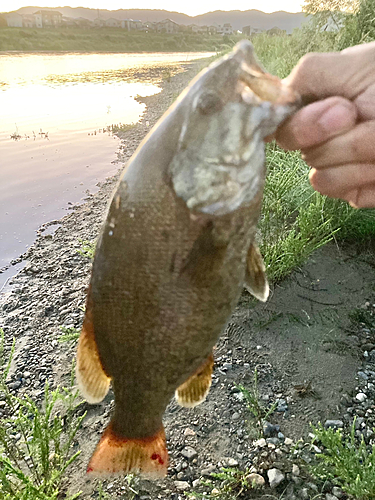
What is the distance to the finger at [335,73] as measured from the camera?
5.63 feet

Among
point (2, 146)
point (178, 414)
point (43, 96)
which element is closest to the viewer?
point (178, 414)

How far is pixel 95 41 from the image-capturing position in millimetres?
63656

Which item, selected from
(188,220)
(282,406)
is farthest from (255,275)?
(282,406)

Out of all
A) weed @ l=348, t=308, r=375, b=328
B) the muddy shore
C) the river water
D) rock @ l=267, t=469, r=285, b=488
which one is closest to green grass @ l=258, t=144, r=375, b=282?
the muddy shore

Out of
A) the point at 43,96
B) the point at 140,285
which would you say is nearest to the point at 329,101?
the point at 140,285

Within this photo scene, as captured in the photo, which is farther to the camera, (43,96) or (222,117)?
(43,96)

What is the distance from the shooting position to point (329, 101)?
1693 millimetres

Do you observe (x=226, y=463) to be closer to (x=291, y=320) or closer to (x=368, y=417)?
(x=368, y=417)

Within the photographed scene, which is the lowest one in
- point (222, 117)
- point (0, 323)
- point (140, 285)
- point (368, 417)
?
point (0, 323)

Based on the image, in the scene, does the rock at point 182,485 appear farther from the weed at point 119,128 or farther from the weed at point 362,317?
the weed at point 119,128

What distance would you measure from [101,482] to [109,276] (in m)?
2.28

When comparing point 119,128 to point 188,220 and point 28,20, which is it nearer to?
point 188,220

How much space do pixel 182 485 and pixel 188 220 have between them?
2415mm

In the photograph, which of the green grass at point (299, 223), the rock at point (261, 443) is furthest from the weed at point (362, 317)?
the rock at point (261, 443)
